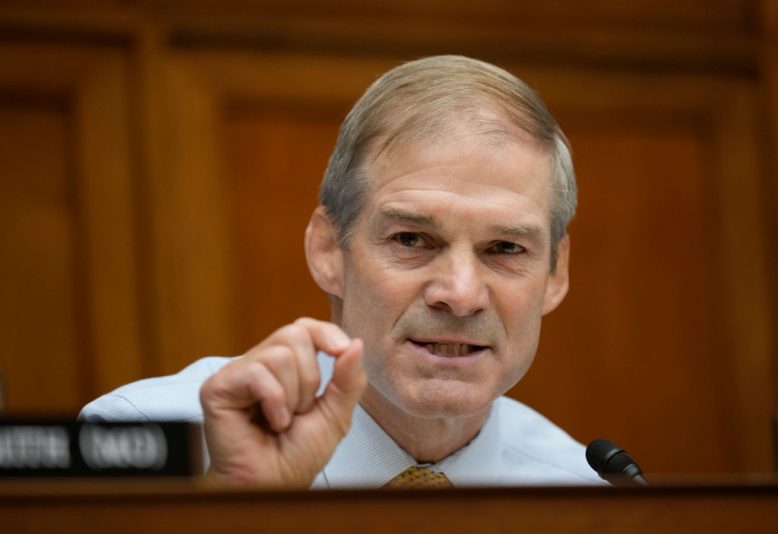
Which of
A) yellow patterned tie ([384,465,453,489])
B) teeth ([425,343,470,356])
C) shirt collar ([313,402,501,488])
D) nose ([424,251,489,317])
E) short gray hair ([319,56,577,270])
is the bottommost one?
yellow patterned tie ([384,465,453,489])

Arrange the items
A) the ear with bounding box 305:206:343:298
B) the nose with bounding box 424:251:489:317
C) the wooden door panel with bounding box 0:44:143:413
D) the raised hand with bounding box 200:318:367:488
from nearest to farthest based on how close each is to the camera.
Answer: the raised hand with bounding box 200:318:367:488 < the nose with bounding box 424:251:489:317 < the ear with bounding box 305:206:343:298 < the wooden door panel with bounding box 0:44:143:413

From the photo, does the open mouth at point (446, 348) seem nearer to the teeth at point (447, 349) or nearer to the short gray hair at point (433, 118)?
the teeth at point (447, 349)

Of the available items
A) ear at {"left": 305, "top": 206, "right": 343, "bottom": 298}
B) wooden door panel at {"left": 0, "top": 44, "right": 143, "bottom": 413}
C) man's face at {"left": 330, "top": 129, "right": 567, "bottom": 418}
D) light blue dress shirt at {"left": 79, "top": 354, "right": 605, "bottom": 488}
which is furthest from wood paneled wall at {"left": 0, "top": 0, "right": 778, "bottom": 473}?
man's face at {"left": 330, "top": 129, "right": 567, "bottom": 418}

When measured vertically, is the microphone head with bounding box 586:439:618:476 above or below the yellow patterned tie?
above

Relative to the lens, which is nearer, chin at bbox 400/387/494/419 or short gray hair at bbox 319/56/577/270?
chin at bbox 400/387/494/419

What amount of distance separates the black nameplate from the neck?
82 cm

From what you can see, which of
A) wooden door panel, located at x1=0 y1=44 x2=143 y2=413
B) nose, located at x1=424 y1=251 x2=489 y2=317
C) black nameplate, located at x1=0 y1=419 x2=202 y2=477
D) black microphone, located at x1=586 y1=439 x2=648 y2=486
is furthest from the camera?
wooden door panel, located at x1=0 y1=44 x2=143 y2=413

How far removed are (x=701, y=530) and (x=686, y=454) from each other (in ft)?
7.91

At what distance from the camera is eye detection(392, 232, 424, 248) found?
170cm

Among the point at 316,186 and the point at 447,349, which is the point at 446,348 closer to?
the point at 447,349

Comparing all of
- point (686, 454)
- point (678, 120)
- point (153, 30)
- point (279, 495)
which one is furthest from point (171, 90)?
point (279, 495)

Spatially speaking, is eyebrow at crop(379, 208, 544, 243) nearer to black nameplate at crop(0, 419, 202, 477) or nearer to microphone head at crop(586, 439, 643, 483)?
microphone head at crop(586, 439, 643, 483)

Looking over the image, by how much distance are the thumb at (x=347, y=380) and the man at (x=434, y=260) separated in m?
0.15

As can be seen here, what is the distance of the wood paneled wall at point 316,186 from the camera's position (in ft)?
9.56
